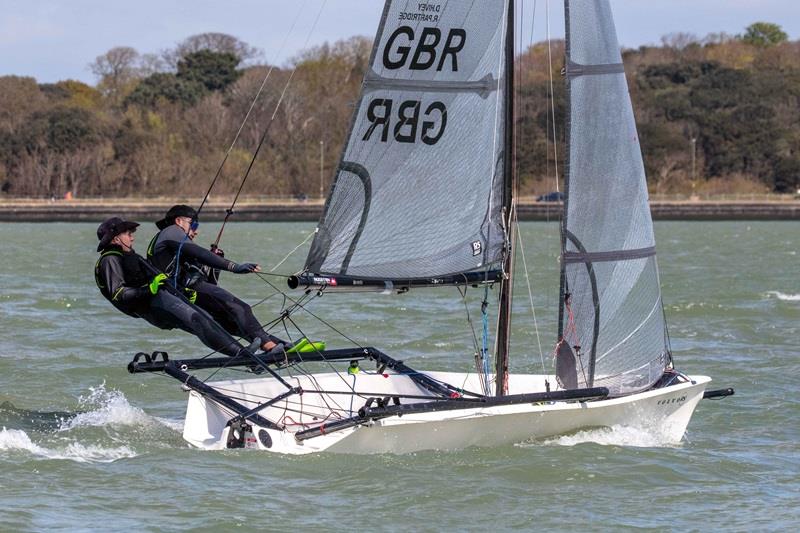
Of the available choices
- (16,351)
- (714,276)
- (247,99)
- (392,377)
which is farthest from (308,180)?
(392,377)

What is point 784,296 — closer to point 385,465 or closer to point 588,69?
point 588,69

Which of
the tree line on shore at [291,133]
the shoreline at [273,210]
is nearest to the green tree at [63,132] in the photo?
the tree line on shore at [291,133]

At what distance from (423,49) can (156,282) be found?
7.45 ft

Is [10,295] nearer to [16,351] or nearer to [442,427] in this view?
[16,351]

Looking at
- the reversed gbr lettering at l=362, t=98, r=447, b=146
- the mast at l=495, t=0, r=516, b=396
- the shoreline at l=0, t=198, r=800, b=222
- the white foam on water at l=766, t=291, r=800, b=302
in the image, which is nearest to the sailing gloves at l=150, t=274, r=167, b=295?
the reversed gbr lettering at l=362, t=98, r=447, b=146

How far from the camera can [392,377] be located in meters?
10.5

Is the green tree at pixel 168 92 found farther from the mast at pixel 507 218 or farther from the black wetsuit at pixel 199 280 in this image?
the mast at pixel 507 218

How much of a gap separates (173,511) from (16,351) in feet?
24.6

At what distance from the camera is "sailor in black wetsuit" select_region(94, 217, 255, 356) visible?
9.67 m

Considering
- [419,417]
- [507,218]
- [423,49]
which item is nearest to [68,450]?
[419,417]

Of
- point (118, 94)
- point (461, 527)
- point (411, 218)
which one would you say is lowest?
point (461, 527)

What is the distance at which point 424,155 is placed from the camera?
9.76m

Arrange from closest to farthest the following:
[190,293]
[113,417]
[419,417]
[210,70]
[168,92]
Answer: [419,417] → [190,293] → [113,417] → [168,92] → [210,70]

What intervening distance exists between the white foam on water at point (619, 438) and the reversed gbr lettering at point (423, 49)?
2492mm
